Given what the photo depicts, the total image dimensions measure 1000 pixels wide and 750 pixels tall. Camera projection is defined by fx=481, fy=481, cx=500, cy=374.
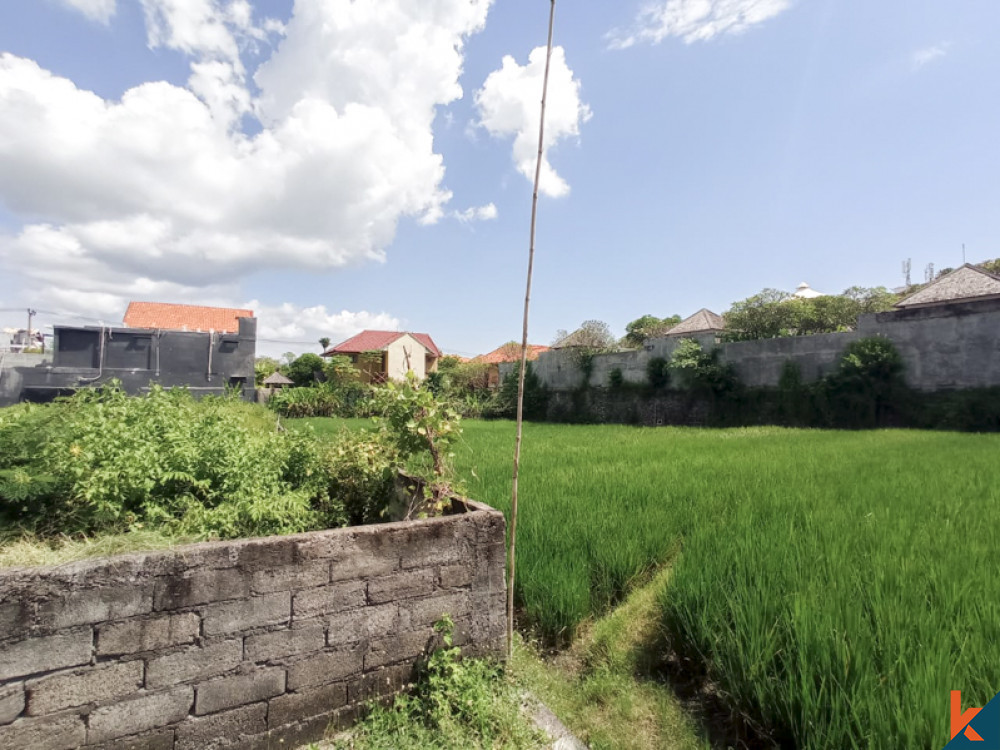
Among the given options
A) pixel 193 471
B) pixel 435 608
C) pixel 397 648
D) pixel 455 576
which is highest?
pixel 193 471

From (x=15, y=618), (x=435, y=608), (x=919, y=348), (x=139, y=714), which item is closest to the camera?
(x=15, y=618)

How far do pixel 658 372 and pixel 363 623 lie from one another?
541 inches

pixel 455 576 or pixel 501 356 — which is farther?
pixel 501 356

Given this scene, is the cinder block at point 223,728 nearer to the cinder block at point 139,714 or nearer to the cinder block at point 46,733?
the cinder block at point 139,714

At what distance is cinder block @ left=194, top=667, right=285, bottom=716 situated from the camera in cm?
154

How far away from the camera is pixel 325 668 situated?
5.65 ft

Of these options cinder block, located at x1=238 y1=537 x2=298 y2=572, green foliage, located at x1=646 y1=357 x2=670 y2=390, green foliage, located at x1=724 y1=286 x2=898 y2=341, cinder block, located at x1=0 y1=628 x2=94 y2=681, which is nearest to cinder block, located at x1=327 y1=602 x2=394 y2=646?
cinder block, located at x1=238 y1=537 x2=298 y2=572


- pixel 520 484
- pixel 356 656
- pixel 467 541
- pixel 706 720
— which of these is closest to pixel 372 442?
pixel 467 541

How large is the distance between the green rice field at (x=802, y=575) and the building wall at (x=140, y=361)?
924 centimetres

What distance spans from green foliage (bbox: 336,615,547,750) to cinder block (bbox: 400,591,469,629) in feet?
0.15

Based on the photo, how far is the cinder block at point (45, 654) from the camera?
51.1 inches

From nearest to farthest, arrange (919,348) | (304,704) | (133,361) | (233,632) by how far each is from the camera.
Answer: (233,632), (304,704), (919,348), (133,361)

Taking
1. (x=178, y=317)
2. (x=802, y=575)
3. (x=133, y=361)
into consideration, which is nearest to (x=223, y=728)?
(x=802, y=575)

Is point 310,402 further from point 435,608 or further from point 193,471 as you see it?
point 435,608
